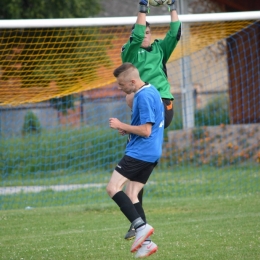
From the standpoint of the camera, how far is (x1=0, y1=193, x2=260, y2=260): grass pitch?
6.52 m

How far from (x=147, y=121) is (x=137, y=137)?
0.83ft

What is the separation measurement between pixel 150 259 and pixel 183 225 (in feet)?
7.27

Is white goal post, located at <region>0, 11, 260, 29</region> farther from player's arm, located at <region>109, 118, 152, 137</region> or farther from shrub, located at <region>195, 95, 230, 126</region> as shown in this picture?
shrub, located at <region>195, 95, 230, 126</region>

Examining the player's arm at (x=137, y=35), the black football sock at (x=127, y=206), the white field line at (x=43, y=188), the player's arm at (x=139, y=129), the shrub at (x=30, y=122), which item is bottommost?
the white field line at (x=43, y=188)

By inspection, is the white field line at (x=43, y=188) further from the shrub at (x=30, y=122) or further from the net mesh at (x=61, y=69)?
the shrub at (x=30, y=122)

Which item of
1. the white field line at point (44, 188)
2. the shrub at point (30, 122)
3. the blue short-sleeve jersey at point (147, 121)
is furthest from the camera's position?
the shrub at point (30, 122)

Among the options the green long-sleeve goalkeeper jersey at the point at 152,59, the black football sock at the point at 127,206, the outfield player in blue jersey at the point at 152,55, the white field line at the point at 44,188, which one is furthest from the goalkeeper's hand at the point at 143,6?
the white field line at the point at 44,188

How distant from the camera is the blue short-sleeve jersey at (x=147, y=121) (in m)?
5.86

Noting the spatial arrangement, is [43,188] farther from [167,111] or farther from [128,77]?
[128,77]

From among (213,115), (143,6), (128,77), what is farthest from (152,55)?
(213,115)

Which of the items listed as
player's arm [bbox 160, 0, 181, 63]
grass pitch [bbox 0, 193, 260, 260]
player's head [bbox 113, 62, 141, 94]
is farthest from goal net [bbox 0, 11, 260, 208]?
player's head [bbox 113, 62, 141, 94]

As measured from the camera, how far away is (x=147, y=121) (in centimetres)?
584

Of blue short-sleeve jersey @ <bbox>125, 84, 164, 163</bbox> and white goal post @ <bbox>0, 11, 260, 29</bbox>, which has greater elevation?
white goal post @ <bbox>0, 11, 260, 29</bbox>

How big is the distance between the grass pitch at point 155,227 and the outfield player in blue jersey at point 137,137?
66 cm
